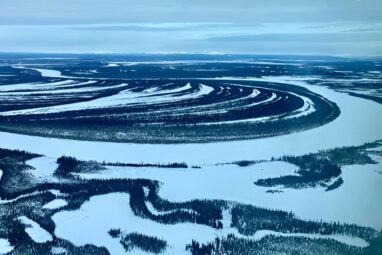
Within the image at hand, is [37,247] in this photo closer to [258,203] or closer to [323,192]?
[258,203]

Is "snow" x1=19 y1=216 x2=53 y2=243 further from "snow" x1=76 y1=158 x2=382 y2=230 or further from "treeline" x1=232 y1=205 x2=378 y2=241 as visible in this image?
"treeline" x1=232 y1=205 x2=378 y2=241

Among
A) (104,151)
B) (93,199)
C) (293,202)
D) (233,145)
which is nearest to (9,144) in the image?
(104,151)

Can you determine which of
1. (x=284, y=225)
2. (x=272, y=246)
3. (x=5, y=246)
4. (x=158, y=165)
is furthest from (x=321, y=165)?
(x=5, y=246)

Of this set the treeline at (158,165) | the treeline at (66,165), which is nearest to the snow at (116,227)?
the treeline at (66,165)

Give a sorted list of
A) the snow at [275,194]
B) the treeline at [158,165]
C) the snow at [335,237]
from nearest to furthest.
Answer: the snow at [335,237]
the snow at [275,194]
the treeline at [158,165]

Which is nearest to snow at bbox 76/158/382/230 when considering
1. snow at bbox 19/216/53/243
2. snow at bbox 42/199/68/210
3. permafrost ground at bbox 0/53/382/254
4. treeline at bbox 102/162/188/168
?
permafrost ground at bbox 0/53/382/254

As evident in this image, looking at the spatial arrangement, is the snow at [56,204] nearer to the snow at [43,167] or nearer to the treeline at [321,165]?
the snow at [43,167]

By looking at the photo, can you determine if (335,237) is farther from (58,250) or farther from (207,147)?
(207,147)
